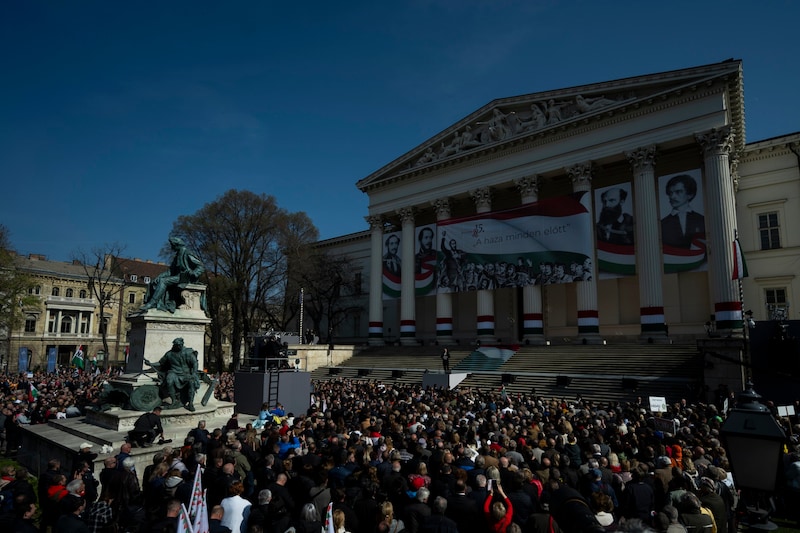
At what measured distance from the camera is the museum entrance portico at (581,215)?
1019 inches

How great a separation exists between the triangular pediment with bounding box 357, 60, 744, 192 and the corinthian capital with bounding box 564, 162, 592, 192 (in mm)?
2811

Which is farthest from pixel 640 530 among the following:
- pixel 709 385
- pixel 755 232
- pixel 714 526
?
pixel 755 232

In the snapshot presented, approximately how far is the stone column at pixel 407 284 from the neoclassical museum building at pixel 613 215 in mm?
131

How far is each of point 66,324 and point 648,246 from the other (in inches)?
2444

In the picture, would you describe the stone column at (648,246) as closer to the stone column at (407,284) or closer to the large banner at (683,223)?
the large banner at (683,223)

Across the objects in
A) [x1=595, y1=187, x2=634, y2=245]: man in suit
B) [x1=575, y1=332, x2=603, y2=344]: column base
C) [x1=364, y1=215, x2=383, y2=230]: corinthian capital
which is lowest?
[x1=575, y1=332, x2=603, y2=344]: column base

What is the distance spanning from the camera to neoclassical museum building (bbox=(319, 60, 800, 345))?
25.9 meters

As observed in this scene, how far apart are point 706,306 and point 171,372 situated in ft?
96.5

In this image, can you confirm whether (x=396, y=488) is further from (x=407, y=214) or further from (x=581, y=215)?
(x=407, y=214)

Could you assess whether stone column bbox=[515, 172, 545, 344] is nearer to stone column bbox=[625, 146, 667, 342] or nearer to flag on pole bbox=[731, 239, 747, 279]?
stone column bbox=[625, 146, 667, 342]

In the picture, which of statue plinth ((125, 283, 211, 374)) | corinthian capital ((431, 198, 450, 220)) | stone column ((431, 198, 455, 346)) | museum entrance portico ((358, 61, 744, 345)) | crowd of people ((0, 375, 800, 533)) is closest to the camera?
crowd of people ((0, 375, 800, 533))

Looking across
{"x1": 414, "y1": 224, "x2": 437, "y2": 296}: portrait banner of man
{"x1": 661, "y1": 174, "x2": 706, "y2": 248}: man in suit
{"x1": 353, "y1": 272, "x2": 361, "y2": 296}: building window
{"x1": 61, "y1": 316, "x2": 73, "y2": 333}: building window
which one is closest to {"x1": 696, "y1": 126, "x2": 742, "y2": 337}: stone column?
{"x1": 661, "y1": 174, "x2": 706, "y2": 248}: man in suit

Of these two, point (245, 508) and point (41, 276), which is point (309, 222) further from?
point (245, 508)

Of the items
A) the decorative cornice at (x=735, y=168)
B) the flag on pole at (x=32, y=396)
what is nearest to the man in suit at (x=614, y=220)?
the decorative cornice at (x=735, y=168)
